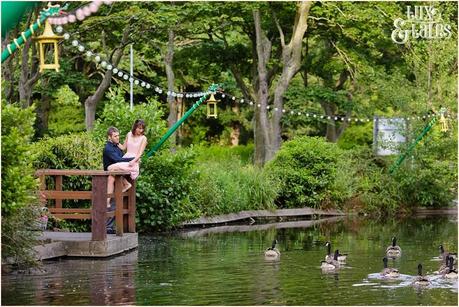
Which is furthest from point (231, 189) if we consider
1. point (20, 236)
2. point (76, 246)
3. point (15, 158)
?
point (15, 158)

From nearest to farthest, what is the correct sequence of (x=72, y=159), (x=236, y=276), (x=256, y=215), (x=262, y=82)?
(x=236, y=276)
(x=72, y=159)
(x=256, y=215)
(x=262, y=82)

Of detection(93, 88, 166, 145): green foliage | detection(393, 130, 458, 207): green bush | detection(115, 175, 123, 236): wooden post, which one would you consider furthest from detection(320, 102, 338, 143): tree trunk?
detection(115, 175, 123, 236): wooden post

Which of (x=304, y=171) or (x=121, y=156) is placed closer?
(x=121, y=156)

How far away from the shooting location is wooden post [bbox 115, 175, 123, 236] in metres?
20.0

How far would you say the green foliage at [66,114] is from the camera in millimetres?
49594

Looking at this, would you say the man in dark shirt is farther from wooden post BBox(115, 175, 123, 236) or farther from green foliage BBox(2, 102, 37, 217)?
green foliage BBox(2, 102, 37, 217)

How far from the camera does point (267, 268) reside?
17797 mm

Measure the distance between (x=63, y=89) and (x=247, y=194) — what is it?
19900mm

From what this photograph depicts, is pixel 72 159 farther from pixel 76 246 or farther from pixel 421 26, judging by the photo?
pixel 421 26

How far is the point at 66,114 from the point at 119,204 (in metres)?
33.9

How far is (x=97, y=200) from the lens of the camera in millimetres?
18922

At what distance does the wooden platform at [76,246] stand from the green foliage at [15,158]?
121 inches

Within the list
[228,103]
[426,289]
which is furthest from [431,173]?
[228,103]

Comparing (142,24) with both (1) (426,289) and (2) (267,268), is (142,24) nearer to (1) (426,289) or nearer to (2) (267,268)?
(2) (267,268)
